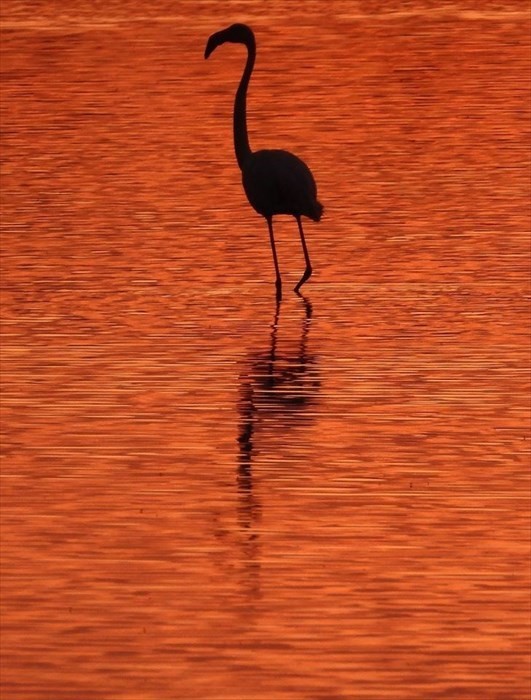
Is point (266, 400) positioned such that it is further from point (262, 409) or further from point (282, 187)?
point (282, 187)

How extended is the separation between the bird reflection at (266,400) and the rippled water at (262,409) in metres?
0.02

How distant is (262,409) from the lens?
1288 centimetres

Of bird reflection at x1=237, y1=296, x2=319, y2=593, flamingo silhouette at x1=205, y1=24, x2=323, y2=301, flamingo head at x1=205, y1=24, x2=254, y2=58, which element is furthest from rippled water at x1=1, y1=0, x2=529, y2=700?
flamingo head at x1=205, y1=24, x2=254, y2=58

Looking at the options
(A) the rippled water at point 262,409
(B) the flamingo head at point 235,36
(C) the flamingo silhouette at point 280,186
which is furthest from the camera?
(B) the flamingo head at point 235,36

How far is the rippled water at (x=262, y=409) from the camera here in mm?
8742

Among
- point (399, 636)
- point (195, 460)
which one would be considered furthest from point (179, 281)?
point (399, 636)

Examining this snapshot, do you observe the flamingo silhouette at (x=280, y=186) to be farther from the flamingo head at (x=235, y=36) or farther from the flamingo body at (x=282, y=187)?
the flamingo head at (x=235, y=36)

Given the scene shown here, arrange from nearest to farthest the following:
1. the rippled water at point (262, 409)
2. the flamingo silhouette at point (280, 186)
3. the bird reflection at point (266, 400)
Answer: the rippled water at point (262, 409) → the bird reflection at point (266, 400) → the flamingo silhouette at point (280, 186)

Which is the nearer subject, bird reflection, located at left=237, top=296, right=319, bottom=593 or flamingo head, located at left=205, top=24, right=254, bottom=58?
bird reflection, located at left=237, top=296, right=319, bottom=593

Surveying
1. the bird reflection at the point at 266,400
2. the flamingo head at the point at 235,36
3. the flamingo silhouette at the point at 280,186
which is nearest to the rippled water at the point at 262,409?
the bird reflection at the point at 266,400

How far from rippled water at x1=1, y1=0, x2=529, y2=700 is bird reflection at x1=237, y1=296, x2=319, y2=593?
0.08ft

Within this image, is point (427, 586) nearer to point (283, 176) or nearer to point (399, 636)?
point (399, 636)

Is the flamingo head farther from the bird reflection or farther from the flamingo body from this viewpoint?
the bird reflection

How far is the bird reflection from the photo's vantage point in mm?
10719
